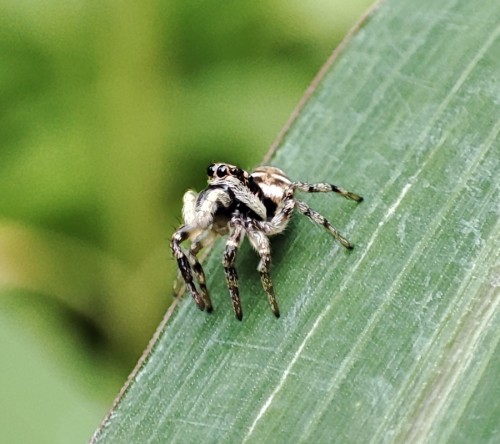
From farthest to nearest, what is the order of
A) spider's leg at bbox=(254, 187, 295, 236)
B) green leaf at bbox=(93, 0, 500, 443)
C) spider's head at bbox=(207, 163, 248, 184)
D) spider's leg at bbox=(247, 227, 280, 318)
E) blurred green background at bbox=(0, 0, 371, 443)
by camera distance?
blurred green background at bbox=(0, 0, 371, 443) < spider's head at bbox=(207, 163, 248, 184) < spider's leg at bbox=(254, 187, 295, 236) < spider's leg at bbox=(247, 227, 280, 318) < green leaf at bbox=(93, 0, 500, 443)

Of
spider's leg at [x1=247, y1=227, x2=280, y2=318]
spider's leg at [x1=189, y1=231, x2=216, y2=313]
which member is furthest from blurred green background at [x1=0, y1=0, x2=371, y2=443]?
spider's leg at [x1=247, y1=227, x2=280, y2=318]

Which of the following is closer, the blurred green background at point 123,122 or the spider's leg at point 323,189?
the spider's leg at point 323,189

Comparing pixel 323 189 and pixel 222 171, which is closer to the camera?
pixel 323 189

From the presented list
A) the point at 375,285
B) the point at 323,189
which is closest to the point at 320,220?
the point at 323,189

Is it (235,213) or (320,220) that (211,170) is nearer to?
(235,213)

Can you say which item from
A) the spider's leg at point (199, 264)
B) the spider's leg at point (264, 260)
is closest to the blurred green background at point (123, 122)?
the spider's leg at point (199, 264)

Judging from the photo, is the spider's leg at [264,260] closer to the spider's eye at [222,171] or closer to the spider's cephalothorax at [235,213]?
the spider's cephalothorax at [235,213]

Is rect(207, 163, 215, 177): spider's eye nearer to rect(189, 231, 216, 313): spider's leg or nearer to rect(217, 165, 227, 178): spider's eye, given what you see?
rect(217, 165, 227, 178): spider's eye
